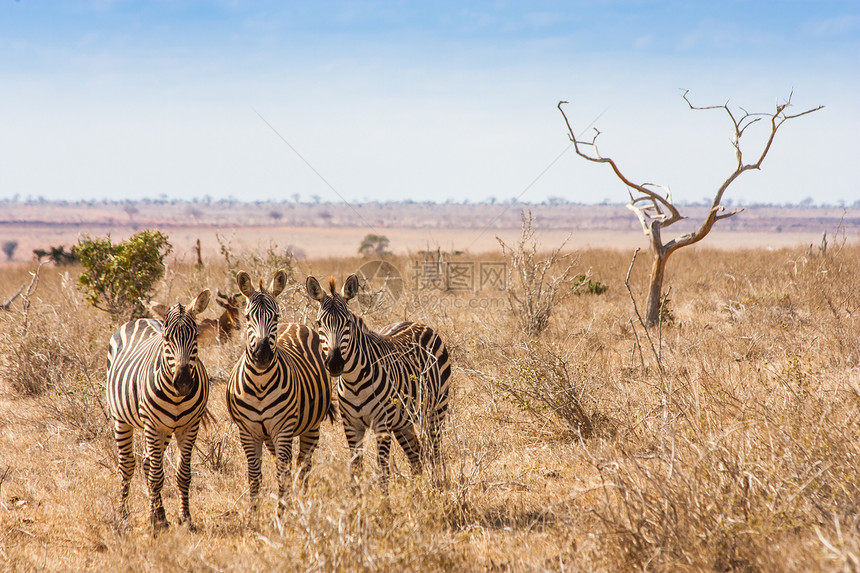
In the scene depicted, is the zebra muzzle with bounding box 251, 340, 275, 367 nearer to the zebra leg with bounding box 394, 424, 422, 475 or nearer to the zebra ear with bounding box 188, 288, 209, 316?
the zebra ear with bounding box 188, 288, 209, 316

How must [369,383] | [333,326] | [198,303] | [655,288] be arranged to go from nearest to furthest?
[333,326] → [369,383] → [198,303] → [655,288]

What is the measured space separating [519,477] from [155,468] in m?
2.89

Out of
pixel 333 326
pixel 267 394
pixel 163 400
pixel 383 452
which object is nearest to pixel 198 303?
pixel 163 400

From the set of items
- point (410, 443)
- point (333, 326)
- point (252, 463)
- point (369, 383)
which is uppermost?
point (333, 326)

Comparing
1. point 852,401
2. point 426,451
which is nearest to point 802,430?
point 852,401

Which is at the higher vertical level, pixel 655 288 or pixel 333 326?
pixel 333 326

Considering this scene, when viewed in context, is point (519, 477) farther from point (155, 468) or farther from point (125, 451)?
point (125, 451)

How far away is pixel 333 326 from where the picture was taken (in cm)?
432

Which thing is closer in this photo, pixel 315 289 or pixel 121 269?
pixel 315 289

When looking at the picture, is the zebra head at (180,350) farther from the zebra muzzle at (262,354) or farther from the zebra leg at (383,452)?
the zebra leg at (383,452)

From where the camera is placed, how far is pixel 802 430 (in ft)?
12.5

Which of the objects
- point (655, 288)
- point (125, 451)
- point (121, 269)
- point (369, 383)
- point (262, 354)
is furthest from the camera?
point (655, 288)

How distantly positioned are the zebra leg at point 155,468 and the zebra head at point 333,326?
152 centimetres

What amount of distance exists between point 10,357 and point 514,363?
23.2ft
